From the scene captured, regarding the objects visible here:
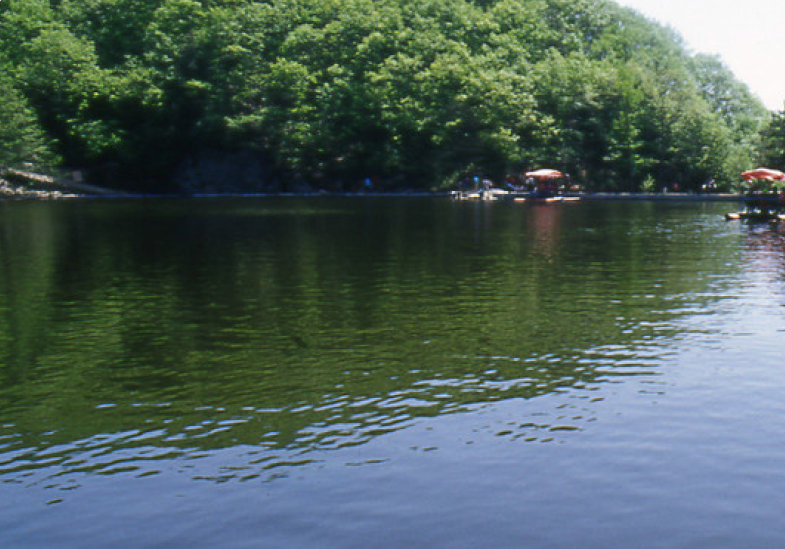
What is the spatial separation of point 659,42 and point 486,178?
1619 inches

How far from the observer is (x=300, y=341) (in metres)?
18.1

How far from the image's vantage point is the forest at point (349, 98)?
10038 centimetres

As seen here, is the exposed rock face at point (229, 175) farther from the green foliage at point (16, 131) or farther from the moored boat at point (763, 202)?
the moored boat at point (763, 202)

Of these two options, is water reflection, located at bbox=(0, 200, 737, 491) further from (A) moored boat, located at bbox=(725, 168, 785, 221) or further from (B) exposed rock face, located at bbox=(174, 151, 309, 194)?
(B) exposed rock face, located at bbox=(174, 151, 309, 194)

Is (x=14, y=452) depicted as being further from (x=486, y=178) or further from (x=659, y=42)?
(x=659, y=42)

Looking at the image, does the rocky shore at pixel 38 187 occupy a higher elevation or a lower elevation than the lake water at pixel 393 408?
higher

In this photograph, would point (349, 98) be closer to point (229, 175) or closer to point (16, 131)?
point (229, 175)

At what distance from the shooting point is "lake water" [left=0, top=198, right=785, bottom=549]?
906 centimetres

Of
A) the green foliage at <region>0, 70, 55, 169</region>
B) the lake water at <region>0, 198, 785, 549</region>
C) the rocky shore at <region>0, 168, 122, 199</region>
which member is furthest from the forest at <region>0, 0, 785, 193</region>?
the lake water at <region>0, 198, 785, 549</region>

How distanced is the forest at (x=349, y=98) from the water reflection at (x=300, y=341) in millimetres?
63807

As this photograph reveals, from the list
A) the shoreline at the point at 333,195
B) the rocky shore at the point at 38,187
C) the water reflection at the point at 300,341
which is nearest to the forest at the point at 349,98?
the rocky shore at the point at 38,187

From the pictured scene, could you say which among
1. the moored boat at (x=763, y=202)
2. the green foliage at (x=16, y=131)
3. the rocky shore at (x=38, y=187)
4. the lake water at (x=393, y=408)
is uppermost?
the green foliage at (x=16, y=131)

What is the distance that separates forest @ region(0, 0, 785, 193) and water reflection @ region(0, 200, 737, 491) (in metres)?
63.8

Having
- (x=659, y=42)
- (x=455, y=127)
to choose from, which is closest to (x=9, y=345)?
(x=455, y=127)
